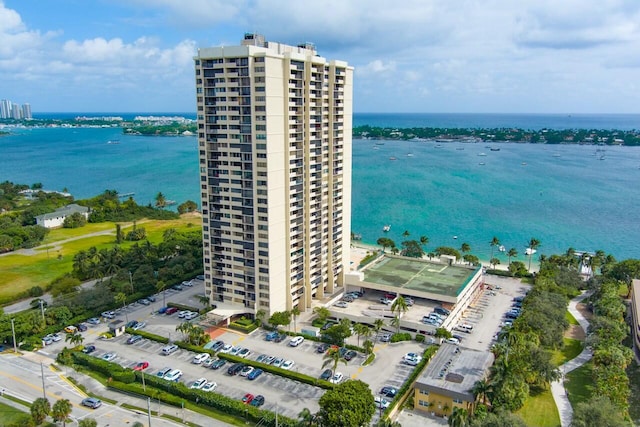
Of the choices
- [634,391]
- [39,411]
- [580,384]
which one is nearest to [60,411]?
[39,411]

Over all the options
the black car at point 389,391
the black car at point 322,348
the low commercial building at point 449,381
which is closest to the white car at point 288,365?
the black car at point 322,348

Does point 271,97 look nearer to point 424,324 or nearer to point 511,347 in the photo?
point 424,324

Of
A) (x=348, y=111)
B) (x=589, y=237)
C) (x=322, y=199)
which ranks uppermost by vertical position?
(x=348, y=111)

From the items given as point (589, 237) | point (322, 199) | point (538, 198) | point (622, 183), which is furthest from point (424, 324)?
point (622, 183)

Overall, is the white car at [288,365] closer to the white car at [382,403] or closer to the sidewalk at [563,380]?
the white car at [382,403]

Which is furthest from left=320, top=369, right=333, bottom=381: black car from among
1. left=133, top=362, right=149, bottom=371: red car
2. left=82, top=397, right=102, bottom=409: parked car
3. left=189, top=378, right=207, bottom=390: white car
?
left=82, top=397, right=102, bottom=409: parked car

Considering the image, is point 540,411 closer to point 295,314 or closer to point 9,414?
point 295,314
